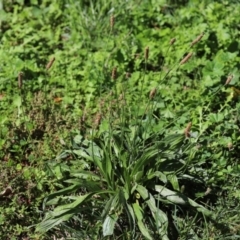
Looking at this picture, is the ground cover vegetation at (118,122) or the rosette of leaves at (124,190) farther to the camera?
the ground cover vegetation at (118,122)

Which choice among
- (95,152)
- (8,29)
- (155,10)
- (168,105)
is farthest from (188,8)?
(95,152)

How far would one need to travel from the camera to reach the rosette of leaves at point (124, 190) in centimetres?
341

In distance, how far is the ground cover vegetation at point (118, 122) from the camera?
11.5 ft

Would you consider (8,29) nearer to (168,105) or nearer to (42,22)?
(42,22)

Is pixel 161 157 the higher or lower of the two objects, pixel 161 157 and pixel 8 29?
the lower

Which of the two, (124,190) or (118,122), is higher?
(118,122)

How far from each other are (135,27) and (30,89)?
1048 mm

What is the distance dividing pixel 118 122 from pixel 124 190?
618 mm

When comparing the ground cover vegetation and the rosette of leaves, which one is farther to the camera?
the ground cover vegetation

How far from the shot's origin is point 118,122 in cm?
399

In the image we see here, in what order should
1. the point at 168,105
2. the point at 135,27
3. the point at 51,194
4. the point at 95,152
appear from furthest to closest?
the point at 135,27, the point at 168,105, the point at 95,152, the point at 51,194

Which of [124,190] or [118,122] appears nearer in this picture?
[124,190]

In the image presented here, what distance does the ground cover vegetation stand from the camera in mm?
3508

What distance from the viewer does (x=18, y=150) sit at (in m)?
3.90
